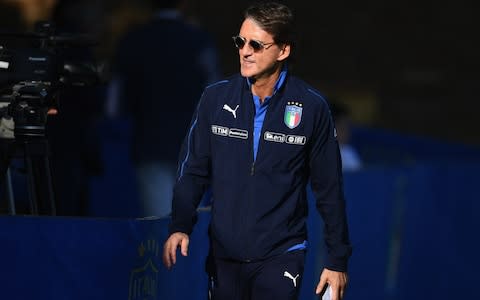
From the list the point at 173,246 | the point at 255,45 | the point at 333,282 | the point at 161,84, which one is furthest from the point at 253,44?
the point at 161,84

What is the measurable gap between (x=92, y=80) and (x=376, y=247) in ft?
10.4

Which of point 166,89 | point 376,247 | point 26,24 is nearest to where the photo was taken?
point 166,89

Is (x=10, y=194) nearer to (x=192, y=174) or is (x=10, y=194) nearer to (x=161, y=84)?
(x=192, y=174)

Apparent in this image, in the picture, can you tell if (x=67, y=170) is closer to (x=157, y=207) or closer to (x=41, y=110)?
(x=157, y=207)

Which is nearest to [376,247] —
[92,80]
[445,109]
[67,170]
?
[67,170]

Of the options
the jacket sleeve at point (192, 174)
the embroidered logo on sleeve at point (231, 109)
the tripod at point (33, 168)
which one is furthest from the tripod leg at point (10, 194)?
the embroidered logo on sleeve at point (231, 109)

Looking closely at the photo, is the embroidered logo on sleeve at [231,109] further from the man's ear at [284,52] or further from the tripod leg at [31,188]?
the tripod leg at [31,188]

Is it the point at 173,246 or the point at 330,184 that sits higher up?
the point at 330,184

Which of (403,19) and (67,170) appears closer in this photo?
(67,170)

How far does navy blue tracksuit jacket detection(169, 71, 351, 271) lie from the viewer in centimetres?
486

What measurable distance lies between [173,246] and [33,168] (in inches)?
34.1

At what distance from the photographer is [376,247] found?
26.8 ft

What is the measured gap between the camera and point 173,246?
486 cm

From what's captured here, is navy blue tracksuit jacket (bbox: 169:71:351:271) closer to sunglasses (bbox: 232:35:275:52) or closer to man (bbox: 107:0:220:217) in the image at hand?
sunglasses (bbox: 232:35:275:52)
